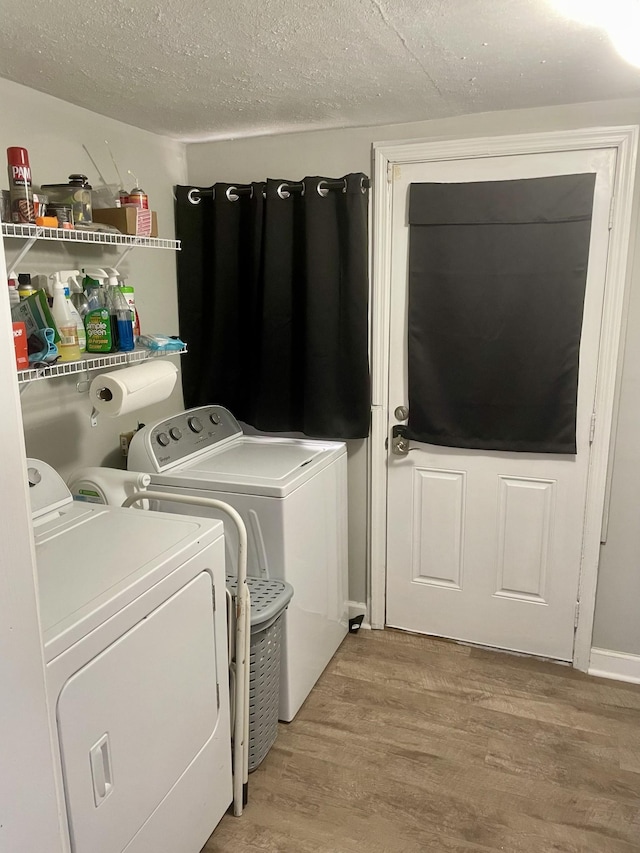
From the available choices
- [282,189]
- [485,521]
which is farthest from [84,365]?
[485,521]

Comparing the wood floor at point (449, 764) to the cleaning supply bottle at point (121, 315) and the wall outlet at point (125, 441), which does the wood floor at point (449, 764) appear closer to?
the wall outlet at point (125, 441)

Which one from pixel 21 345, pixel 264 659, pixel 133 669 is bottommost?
pixel 264 659

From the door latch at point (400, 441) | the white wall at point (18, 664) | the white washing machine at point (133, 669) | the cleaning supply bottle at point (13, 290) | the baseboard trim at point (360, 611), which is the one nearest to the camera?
the white wall at point (18, 664)

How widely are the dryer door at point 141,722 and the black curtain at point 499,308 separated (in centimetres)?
135

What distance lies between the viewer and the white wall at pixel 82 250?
2.04 meters

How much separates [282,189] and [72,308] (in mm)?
1079

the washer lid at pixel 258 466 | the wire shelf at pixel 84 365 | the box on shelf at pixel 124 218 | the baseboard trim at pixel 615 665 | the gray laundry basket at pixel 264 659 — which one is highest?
the box on shelf at pixel 124 218

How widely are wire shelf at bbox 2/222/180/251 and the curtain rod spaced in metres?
0.48

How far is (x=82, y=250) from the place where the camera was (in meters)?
2.27

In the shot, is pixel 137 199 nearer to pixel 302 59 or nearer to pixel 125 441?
pixel 302 59

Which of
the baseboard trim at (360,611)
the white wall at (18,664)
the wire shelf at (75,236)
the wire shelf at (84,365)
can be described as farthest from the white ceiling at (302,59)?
the baseboard trim at (360,611)

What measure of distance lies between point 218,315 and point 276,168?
25.6 inches

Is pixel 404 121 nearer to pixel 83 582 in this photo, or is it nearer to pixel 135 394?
pixel 135 394

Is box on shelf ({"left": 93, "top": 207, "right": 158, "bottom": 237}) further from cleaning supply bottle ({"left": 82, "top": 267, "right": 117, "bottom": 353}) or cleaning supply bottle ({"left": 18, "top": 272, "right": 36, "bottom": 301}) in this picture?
cleaning supply bottle ({"left": 18, "top": 272, "right": 36, "bottom": 301})
